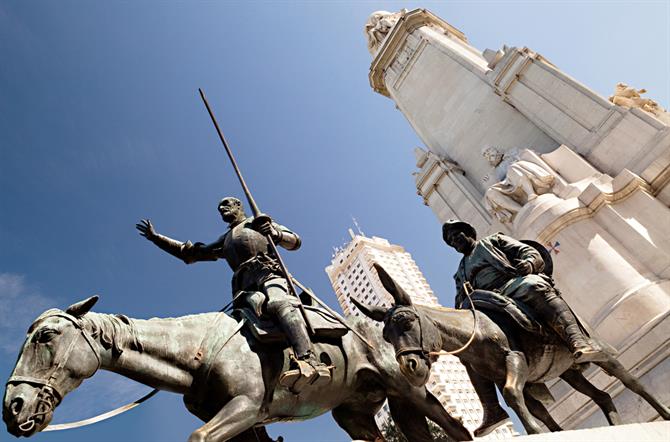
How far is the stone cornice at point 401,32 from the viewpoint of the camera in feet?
72.9

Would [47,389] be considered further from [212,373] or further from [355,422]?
[355,422]

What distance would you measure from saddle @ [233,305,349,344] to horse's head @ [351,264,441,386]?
0.39 m

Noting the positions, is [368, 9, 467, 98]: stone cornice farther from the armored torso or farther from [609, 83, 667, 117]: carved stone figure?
the armored torso

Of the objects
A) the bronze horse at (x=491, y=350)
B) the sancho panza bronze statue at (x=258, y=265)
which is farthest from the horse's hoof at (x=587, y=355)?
the sancho panza bronze statue at (x=258, y=265)

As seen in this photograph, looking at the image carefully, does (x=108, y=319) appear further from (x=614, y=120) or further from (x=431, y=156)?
(x=431, y=156)

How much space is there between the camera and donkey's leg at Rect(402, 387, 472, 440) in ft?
17.2

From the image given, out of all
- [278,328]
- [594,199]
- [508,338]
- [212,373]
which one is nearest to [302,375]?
[278,328]

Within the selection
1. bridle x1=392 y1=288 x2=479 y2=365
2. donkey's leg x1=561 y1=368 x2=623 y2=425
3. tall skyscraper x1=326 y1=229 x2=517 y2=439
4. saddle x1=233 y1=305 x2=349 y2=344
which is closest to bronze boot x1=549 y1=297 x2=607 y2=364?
donkey's leg x1=561 y1=368 x2=623 y2=425

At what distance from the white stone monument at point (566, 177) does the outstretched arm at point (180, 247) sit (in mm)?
8186

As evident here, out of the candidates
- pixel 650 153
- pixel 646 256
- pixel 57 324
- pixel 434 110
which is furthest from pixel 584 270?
pixel 57 324

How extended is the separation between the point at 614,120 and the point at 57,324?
14.6 metres

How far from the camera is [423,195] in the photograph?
20000 millimetres

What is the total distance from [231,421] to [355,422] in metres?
1.92

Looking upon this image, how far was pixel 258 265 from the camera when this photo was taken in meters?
5.98
